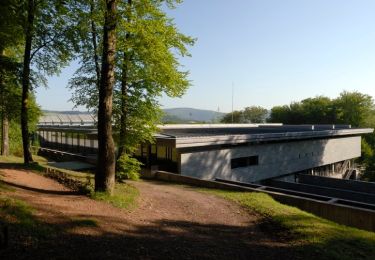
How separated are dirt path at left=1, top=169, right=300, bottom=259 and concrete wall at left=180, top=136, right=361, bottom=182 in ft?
31.1

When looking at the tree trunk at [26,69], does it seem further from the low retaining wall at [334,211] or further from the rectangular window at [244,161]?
the rectangular window at [244,161]

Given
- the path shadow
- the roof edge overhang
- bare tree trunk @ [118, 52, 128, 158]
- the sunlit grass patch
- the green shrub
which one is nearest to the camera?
the sunlit grass patch

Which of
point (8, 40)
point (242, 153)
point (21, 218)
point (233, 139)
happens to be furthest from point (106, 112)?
point (242, 153)

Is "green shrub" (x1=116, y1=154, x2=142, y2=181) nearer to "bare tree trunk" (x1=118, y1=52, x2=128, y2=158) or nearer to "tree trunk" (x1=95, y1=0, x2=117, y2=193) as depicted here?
"bare tree trunk" (x1=118, y1=52, x2=128, y2=158)

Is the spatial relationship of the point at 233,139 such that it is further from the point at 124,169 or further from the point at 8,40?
the point at 8,40

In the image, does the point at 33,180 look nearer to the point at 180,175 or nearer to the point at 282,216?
the point at 180,175

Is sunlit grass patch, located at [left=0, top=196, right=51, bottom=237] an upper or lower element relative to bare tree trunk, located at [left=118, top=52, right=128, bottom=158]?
lower

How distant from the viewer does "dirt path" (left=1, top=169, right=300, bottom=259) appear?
25.8 ft

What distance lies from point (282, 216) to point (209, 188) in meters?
8.13

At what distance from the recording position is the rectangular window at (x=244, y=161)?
2738 cm

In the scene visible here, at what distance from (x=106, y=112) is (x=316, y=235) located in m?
9.13

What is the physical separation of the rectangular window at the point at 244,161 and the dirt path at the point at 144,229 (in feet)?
38.4

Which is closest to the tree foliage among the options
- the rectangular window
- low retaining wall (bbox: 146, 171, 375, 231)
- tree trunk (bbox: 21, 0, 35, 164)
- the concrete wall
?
the concrete wall

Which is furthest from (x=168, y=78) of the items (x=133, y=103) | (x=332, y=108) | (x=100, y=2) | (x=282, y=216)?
(x=332, y=108)
